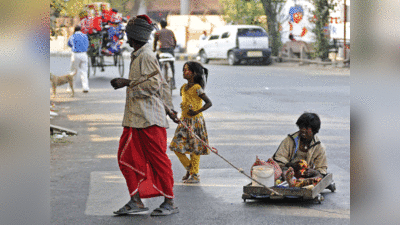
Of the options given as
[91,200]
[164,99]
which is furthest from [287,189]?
[91,200]

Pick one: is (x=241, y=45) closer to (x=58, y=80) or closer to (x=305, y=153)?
(x=58, y=80)

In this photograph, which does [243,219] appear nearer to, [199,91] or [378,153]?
[199,91]

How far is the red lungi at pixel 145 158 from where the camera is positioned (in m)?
5.35

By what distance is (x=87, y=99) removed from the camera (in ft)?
49.1

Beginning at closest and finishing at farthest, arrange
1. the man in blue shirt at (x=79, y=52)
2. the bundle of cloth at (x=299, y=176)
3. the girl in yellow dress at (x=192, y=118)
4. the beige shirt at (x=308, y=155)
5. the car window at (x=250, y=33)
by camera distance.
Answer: the bundle of cloth at (x=299, y=176) → the beige shirt at (x=308, y=155) → the girl in yellow dress at (x=192, y=118) → the man in blue shirt at (x=79, y=52) → the car window at (x=250, y=33)

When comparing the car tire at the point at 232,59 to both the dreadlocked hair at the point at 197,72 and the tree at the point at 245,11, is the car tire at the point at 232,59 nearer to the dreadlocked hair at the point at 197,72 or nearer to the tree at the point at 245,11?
the tree at the point at 245,11

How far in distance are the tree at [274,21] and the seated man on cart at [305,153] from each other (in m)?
24.0

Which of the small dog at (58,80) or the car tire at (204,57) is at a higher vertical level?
the car tire at (204,57)

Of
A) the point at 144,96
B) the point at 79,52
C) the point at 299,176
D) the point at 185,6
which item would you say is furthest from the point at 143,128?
the point at 185,6

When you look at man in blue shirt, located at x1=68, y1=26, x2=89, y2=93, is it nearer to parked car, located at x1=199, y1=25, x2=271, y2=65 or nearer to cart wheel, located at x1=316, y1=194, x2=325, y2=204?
cart wheel, located at x1=316, y1=194, x2=325, y2=204

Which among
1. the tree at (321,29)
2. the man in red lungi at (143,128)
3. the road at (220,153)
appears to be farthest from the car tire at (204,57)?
A: the man in red lungi at (143,128)

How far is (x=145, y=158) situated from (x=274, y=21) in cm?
2607

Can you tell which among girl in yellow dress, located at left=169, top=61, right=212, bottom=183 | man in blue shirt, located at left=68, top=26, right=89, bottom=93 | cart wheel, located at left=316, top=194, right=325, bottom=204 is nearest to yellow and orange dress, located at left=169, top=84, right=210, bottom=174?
girl in yellow dress, located at left=169, top=61, right=212, bottom=183

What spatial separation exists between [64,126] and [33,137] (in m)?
8.90
